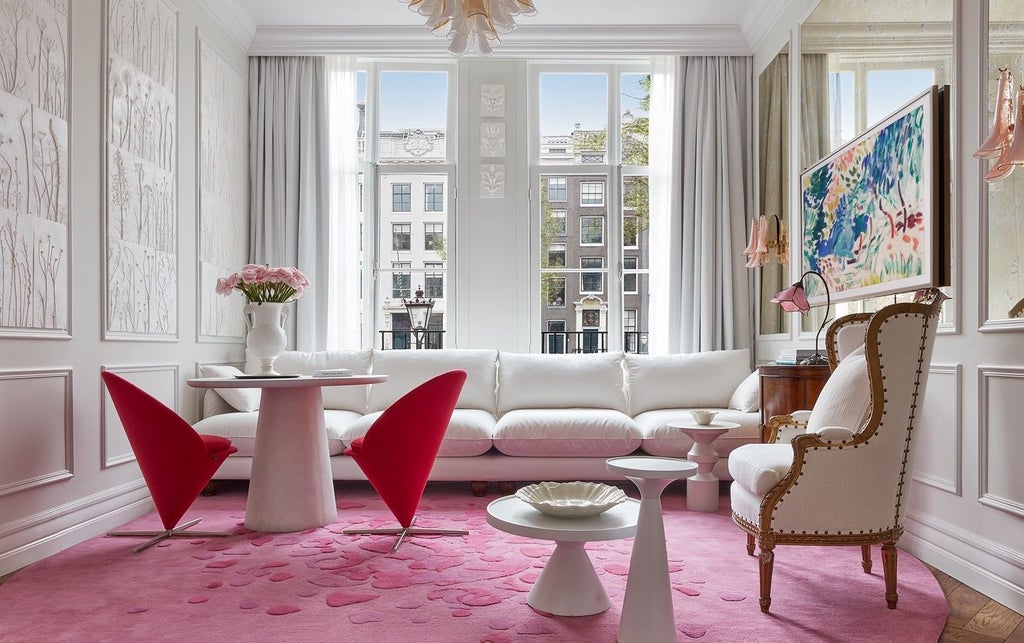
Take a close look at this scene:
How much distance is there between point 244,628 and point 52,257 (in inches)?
74.8

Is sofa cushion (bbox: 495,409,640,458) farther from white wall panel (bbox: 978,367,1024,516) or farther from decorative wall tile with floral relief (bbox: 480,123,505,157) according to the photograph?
decorative wall tile with floral relief (bbox: 480,123,505,157)

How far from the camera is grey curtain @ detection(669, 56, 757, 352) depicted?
5191 millimetres

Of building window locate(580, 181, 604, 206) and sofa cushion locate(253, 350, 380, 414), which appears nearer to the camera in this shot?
sofa cushion locate(253, 350, 380, 414)

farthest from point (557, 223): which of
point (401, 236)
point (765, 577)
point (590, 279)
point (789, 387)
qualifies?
point (765, 577)

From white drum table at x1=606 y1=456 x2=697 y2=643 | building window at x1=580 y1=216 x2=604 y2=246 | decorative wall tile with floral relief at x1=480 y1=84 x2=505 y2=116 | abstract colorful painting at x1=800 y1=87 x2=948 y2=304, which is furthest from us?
building window at x1=580 y1=216 x2=604 y2=246

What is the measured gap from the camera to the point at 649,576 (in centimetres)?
195

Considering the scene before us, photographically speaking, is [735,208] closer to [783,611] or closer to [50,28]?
[783,611]

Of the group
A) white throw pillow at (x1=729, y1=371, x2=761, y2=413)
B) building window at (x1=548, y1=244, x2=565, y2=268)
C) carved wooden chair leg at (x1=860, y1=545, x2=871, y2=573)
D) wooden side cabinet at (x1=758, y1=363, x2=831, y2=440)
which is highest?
building window at (x1=548, y1=244, x2=565, y2=268)

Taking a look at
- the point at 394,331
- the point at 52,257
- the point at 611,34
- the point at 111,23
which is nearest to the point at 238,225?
the point at 394,331

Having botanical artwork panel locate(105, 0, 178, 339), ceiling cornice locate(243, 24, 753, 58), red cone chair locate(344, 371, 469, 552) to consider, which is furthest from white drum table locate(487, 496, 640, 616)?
ceiling cornice locate(243, 24, 753, 58)

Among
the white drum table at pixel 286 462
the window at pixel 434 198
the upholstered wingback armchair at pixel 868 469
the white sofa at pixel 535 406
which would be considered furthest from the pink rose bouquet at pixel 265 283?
the upholstered wingback armchair at pixel 868 469

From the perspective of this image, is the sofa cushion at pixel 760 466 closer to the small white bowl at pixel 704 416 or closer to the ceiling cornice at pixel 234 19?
the small white bowl at pixel 704 416

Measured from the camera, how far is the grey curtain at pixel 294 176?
5.24m

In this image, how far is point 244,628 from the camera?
2.18 m
